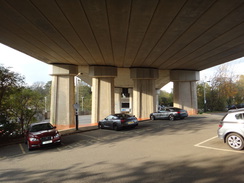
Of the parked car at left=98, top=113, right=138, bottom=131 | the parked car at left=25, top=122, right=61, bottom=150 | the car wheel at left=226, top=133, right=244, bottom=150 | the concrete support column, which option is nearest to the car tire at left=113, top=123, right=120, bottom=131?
the parked car at left=98, top=113, right=138, bottom=131

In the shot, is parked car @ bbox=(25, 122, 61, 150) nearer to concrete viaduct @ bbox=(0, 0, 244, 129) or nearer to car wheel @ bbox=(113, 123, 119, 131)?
car wheel @ bbox=(113, 123, 119, 131)

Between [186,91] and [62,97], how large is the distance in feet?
52.8

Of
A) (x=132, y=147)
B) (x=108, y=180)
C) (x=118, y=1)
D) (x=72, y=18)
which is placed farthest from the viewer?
(x=72, y=18)

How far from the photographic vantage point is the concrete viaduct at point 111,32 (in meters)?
6.62

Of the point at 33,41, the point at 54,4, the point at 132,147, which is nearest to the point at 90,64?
the point at 33,41

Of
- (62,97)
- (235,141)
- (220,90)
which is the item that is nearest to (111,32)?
(235,141)

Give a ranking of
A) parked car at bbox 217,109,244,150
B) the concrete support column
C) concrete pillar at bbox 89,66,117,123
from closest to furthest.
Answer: parked car at bbox 217,109,244,150
concrete pillar at bbox 89,66,117,123
the concrete support column

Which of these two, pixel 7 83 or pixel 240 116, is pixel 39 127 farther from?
pixel 240 116

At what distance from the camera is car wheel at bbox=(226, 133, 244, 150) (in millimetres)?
5590

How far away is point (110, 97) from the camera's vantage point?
739 inches

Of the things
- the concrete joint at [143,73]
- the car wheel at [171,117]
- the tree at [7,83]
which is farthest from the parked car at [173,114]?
the tree at [7,83]

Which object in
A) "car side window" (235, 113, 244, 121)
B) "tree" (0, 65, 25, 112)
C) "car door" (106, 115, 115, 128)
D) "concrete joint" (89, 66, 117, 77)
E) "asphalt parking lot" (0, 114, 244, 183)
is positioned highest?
"concrete joint" (89, 66, 117, 77)

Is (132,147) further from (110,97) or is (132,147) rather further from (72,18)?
(110,97)

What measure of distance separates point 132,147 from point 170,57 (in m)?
10.8
